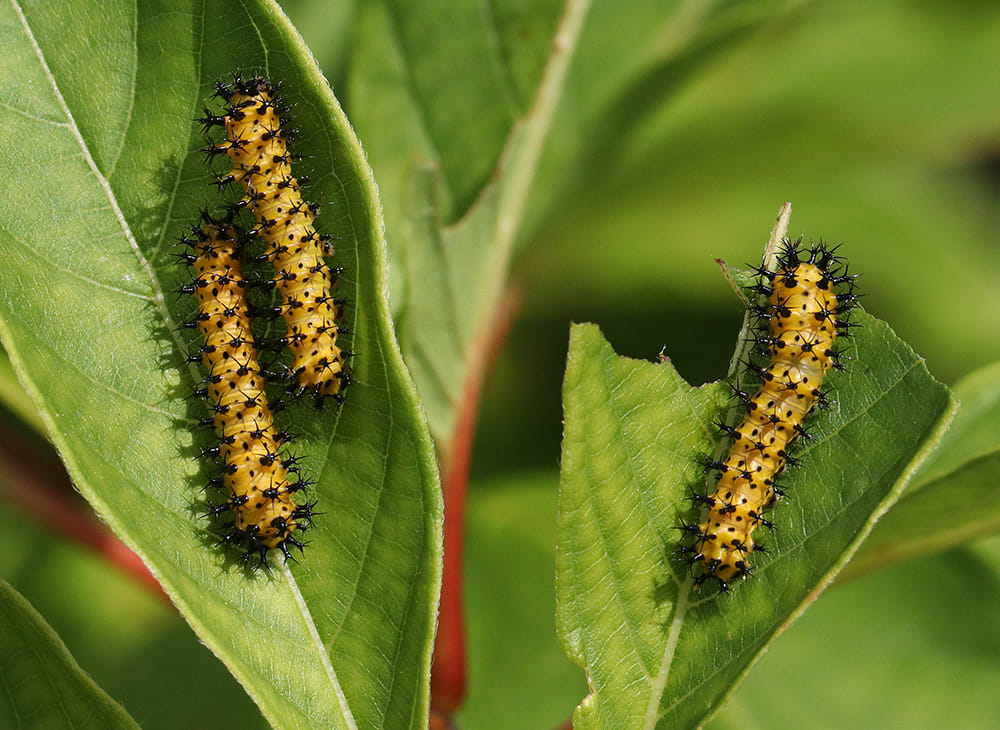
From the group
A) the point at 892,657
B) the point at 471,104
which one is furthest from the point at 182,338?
the point at 892,657

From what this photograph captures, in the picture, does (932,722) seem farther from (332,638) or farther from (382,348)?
(382,348)

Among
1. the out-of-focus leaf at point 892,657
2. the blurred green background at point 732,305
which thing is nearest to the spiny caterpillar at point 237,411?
the blurred green background at point 732,305

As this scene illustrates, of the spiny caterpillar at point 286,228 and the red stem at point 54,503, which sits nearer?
the spiny caterpillar at point 286,228

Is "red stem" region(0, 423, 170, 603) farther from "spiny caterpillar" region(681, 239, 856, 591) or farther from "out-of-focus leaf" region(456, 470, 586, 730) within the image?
"spiny caterpillar" region(681, 239, 856, 591)

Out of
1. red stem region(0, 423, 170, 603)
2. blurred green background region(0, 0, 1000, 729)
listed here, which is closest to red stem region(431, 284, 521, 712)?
blurred green background region(0, 0, 1000, 729)

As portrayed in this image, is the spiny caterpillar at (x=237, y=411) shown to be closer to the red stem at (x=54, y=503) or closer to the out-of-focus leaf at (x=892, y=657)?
the red stem at (x=54, y=503)

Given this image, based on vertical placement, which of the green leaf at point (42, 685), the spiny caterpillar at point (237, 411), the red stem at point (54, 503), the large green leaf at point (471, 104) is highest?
the large green leaf at point (471, 104)
